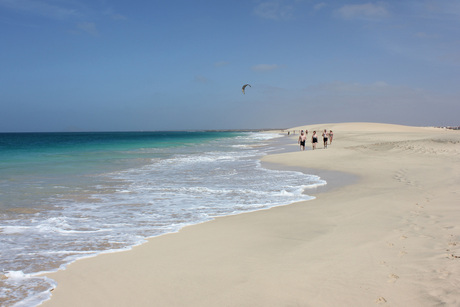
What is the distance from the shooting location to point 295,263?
4.45m

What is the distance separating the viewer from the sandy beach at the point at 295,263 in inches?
140

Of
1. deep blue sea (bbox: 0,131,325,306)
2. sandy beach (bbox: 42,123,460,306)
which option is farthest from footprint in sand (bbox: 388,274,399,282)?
deep blue sea (bbox: 0,131,325,306)

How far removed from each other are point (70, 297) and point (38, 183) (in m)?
11.3

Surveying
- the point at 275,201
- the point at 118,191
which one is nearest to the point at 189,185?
the point at 118,191

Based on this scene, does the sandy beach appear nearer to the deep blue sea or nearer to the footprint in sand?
the footprint in sand

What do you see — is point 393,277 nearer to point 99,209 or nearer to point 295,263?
point 295,263

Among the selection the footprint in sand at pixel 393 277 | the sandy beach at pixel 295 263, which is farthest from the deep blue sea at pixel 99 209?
the footprint in sand at pixel 393 277

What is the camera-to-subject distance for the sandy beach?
3.56 meters

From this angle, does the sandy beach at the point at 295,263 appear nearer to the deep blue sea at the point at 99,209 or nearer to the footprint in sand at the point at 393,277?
the footprint in sand at the point at 393,277

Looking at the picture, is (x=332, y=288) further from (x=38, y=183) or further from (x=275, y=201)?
(x=38, y=183)

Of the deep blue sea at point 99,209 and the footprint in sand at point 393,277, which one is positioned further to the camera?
the deep blue sea at point 99,209

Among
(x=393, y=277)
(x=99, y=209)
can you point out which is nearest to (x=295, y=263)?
(x=393, y=277)

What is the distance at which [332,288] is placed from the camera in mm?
3645

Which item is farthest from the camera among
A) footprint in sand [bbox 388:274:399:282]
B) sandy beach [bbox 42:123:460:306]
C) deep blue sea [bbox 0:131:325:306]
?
deep blue sea [bbox 0:131:325:306]
